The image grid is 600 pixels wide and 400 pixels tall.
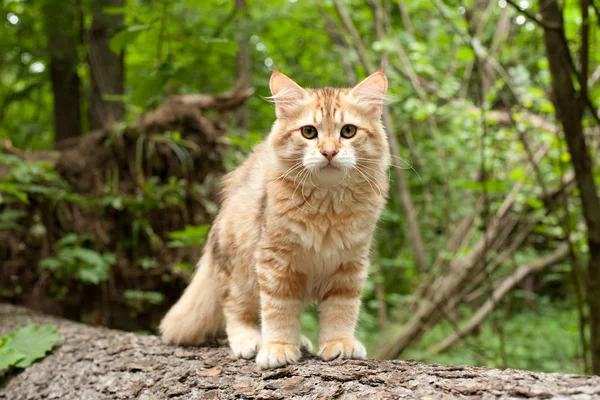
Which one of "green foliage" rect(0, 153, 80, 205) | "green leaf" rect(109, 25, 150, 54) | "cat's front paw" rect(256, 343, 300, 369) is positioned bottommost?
"cat's front paw" rect(256, 343, 300, 369)

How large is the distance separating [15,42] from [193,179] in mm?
2919

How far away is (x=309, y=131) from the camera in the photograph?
2457 mm

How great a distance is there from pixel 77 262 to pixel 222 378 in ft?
8.04

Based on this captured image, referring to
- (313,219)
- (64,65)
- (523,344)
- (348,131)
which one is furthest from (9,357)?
(523,344)

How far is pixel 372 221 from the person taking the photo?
2.51 m

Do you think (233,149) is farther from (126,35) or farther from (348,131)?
(348,131)

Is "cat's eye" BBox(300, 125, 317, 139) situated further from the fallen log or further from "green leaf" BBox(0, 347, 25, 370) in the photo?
"green leaf" BBox(0, 347, 25, 370)

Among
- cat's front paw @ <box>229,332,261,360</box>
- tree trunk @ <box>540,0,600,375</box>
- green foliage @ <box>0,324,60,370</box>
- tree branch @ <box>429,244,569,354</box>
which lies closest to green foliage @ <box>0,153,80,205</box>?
green foliage @ <box>0,324,60,370</box>

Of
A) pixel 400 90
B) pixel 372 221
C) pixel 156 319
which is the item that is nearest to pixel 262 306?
pixel 372 221

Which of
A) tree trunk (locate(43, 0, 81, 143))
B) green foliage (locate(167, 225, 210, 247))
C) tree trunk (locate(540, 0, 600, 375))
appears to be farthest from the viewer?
tree trunk (locate(43, 0, 81, 143))

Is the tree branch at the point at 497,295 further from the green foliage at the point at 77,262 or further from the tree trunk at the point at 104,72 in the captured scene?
the tree trunk at the point at 104,72

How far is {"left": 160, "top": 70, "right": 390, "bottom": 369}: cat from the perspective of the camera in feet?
7.86

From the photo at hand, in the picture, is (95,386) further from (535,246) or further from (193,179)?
(535,246)

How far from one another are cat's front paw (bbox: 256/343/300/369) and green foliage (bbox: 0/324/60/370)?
1359 millimetres
